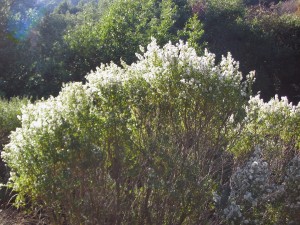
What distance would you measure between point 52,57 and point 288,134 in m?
5.99

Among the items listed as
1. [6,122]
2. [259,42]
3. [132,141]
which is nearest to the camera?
[132,141]

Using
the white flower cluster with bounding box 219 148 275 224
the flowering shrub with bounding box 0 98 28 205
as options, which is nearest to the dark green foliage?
the flowering shrub with bounding box 0 98 28 205

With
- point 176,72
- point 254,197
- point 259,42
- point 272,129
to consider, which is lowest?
point 254,197

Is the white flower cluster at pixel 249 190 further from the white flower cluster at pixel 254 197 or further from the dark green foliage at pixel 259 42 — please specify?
the dark green foliage at pixel 259 42

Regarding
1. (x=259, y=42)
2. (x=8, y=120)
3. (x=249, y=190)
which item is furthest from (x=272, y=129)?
(x=259, y=42)

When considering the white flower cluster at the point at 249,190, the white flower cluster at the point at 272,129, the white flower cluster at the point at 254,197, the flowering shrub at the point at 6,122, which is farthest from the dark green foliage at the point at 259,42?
the white flower cluster at the point at 249,190

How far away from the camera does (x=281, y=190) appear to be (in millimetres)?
4703

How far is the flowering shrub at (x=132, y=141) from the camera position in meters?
3.67

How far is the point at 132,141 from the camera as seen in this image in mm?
4031

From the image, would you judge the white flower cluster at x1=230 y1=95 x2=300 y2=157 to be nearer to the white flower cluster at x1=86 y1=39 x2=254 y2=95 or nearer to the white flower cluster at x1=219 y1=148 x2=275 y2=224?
the white flower cluster at x1=219 y1=148 x2=275 y2=224

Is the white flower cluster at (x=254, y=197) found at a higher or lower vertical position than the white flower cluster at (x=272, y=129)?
lower

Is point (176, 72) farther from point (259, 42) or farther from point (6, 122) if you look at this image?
point (259, 42)

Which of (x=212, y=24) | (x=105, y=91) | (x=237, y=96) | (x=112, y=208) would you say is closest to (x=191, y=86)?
(x=237, y=96)

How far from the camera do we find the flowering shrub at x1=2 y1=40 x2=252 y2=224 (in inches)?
145
